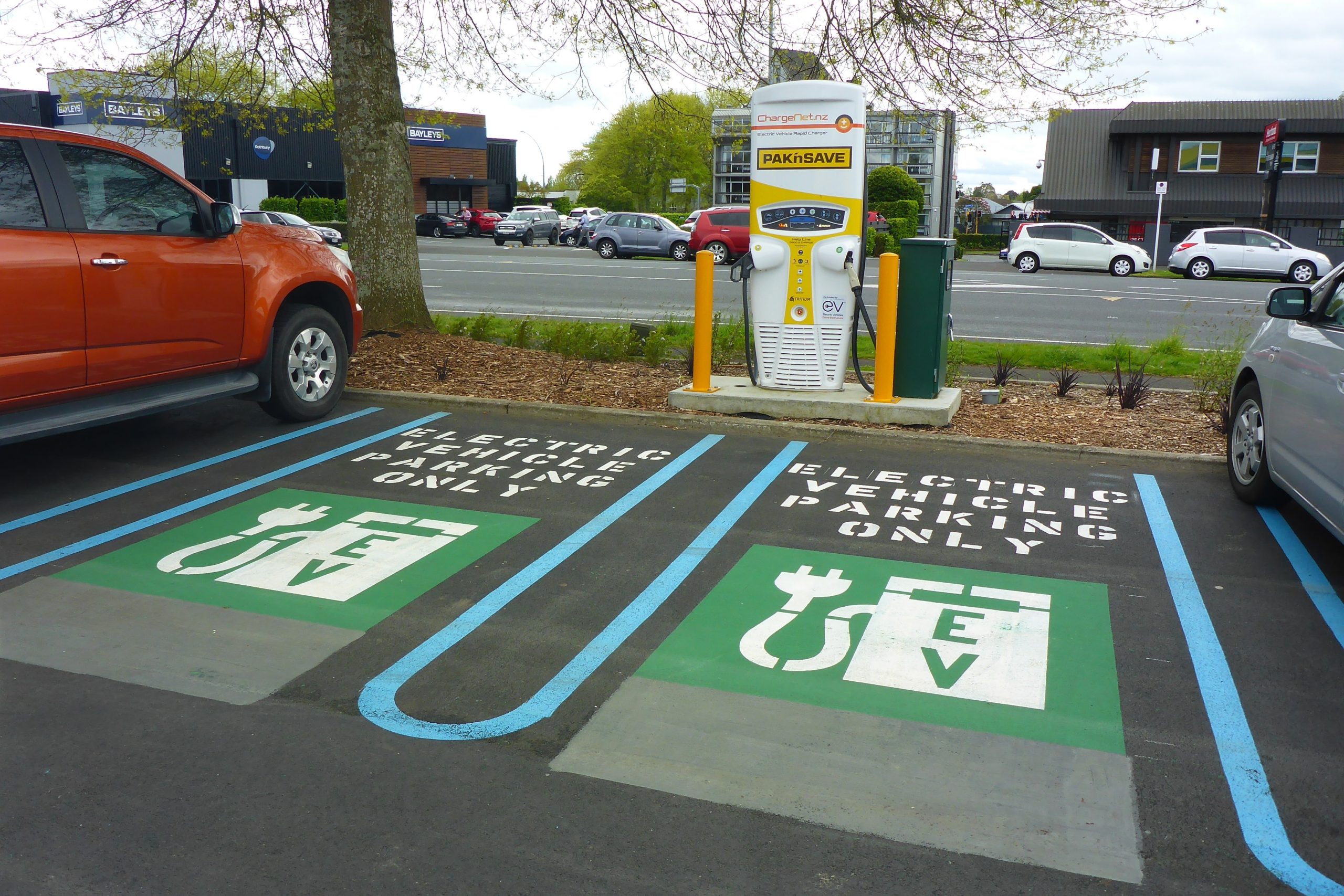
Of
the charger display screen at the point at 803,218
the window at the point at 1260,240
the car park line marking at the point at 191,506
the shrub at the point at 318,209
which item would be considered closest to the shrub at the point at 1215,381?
the charger display screen at the point at 803,218

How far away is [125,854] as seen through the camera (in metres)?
2.88

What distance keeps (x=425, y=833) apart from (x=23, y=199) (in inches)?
183

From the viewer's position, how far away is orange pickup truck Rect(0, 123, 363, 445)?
5.75 m

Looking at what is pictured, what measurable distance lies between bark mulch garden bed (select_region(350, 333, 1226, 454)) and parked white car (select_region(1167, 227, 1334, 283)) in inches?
883

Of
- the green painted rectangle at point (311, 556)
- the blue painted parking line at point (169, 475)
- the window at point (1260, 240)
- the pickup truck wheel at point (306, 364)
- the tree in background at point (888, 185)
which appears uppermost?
the tree in background at point (888, 185)

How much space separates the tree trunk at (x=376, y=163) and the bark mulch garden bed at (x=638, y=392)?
52 cm

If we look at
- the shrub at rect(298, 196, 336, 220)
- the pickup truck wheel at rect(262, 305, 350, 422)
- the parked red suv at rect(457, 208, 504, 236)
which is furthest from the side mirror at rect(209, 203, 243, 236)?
the shrub at rect(298, 196, 336, 220)

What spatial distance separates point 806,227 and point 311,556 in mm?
4448

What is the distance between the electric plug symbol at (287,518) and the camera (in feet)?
18.4

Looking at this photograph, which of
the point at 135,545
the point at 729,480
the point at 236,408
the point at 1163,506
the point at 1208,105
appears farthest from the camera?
the point at 1208,105

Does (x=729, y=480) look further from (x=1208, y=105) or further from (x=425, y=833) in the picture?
(x=1208, y=105)

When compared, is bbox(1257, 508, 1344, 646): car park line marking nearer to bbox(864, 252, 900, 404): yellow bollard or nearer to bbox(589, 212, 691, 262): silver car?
bbox(864, 252, 900, 404): yellow bollard

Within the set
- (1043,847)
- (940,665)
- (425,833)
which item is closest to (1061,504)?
(940,665)

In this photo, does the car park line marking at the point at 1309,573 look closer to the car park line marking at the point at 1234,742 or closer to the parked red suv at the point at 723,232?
the car park line marking at the point at 1234,742
